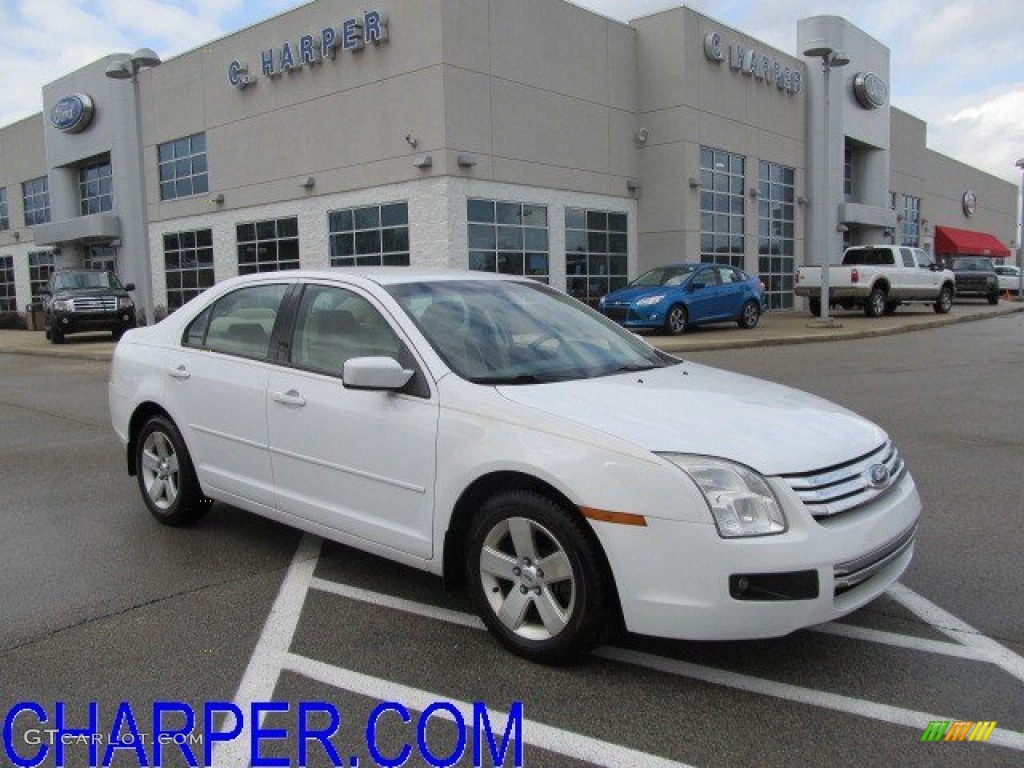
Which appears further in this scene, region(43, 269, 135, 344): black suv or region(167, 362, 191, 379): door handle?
region(43, 269, 135, 344): black suv

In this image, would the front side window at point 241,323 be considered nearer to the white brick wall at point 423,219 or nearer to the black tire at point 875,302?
the white brick wall at point 423,219

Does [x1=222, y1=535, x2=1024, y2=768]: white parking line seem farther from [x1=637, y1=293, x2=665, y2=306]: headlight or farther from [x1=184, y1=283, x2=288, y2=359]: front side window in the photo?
[x1=637, y1=293, x2=665, y2=306]: headlight

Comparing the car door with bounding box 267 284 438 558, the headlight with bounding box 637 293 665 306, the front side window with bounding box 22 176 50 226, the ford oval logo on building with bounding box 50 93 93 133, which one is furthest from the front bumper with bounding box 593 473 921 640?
the front side window with bounding box 22 176 50 226

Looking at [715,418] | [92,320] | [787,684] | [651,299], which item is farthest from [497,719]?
[92,320]

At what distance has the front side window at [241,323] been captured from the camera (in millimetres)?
4871

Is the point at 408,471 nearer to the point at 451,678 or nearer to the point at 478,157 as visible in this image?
the point at 451,678

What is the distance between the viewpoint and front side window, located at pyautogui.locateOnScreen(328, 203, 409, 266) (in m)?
23.5

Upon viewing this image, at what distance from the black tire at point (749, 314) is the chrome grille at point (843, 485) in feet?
61.9

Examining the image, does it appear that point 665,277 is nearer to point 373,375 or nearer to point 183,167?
point 373,375

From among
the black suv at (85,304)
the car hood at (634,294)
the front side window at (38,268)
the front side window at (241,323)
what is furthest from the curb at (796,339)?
the front side window at (38,268)

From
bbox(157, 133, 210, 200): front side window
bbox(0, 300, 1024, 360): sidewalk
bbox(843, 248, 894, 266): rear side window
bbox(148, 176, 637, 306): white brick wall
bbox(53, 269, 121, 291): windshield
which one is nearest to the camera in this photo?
bbox(0, 300, 1024, 360): sidewalk

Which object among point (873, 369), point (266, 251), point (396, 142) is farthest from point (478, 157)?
point (873, 369)

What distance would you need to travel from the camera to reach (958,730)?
3002 mm

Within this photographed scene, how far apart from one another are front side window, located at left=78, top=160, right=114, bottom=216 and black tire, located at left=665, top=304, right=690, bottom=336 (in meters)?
25.1
